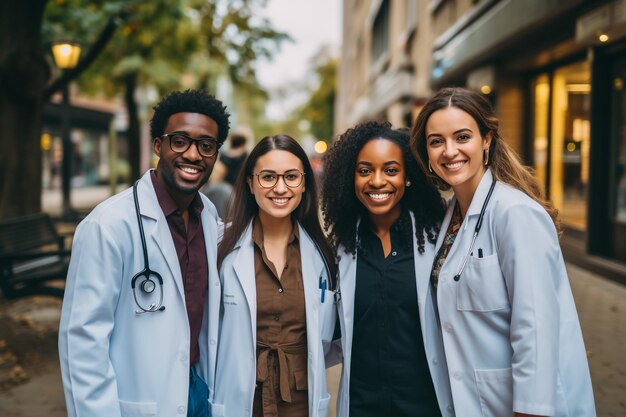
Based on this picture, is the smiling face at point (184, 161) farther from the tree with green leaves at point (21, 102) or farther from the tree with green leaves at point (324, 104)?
the tree with green leaves at point (324, 104)

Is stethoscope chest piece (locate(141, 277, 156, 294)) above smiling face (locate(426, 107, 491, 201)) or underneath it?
underneath

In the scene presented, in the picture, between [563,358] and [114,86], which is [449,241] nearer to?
[563,358]

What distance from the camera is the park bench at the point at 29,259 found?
20.4ft

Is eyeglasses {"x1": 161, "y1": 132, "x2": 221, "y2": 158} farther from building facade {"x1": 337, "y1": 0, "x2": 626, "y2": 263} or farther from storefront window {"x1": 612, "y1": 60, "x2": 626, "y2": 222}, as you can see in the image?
storefront window {"x1": 612, "y1": 60, "x2": 626, "y2": 222}

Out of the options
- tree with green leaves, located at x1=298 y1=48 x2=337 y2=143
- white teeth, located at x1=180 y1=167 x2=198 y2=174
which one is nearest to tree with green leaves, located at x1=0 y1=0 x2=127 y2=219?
white teeth, located at x1=180 y1=167 x2=198 y2=174

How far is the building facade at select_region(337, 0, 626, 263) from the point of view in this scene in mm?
8766

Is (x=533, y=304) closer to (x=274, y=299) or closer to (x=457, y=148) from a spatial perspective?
(x=457, y=148)

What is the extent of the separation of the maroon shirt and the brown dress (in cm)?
29

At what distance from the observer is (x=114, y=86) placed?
2047 centimetres

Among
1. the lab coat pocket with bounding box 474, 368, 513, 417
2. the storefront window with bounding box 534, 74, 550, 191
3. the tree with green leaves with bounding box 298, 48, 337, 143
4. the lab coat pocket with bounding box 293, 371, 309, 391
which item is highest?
the tree with green leaves with bounding box 298, 48, 337, 143

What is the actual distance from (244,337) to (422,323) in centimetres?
79

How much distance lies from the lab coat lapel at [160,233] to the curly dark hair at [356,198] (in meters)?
0.87

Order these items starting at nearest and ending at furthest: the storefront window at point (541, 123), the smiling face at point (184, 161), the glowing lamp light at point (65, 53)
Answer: the smiling face at point (184, 161) < the glowing lamp light at point (65, 53) < the storefront window at point (541, 123)

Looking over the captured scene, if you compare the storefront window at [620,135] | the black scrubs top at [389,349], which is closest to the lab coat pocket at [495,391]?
the black scrubs top at [389,349]
